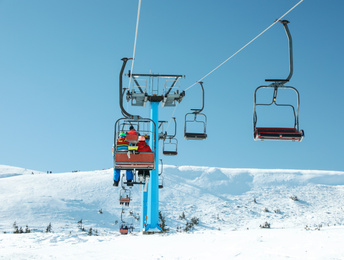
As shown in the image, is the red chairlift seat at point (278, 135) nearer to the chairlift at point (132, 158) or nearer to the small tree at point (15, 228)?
the chairlift at point (132, 158)

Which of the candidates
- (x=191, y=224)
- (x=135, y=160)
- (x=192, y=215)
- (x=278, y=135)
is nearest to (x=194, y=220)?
(x=191, y=224)

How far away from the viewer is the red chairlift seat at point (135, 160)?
11.1 meters

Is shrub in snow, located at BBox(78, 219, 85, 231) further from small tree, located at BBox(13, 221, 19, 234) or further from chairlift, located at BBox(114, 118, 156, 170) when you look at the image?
chairlift, located at BBox(114, 118, 156, 170)

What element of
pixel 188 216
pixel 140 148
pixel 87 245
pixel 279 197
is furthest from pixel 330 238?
pixel 279 197

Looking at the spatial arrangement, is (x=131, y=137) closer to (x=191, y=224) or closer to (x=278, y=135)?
(x=278, y=135)

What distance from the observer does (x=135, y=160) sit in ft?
36.9

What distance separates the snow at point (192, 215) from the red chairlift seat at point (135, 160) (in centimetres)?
244

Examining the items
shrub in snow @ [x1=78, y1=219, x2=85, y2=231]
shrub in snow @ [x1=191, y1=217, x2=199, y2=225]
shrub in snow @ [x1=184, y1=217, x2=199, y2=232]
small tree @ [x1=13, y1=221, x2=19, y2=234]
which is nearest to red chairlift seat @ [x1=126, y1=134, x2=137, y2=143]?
small tree @ [x1=13, y1=221, x2=19, y2=234]

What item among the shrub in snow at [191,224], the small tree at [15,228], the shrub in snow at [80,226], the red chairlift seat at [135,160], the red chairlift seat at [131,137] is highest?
the red chairlift seat at [131,137]

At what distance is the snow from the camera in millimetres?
11008

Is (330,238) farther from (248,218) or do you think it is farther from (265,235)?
(248,218)

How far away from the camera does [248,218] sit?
96.6ft

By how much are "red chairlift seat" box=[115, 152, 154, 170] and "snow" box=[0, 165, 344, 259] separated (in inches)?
96.2

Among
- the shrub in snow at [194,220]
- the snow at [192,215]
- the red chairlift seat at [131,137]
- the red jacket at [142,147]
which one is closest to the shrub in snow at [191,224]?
the shrub in snow at [194,220]
